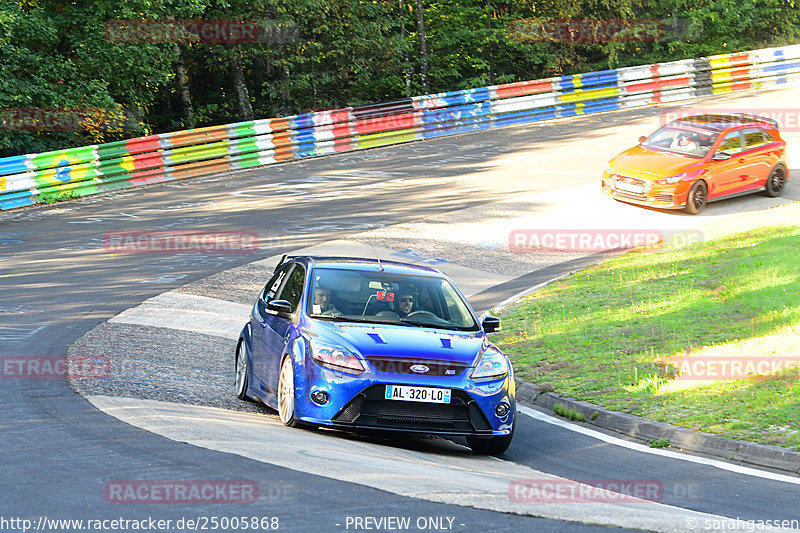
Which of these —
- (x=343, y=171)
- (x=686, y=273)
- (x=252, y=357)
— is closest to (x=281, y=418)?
(x=252, y=357)

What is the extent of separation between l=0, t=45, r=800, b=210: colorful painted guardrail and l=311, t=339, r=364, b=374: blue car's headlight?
16.6 m

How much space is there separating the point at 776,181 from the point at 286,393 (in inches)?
707

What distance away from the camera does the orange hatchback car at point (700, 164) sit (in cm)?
2181

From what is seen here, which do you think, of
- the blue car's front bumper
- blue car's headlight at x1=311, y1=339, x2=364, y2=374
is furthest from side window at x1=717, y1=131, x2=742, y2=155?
blue car's headlight at x1=311, y1=339, x2=364, y2=374

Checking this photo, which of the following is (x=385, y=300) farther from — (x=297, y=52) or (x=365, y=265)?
(x=297, y=52)

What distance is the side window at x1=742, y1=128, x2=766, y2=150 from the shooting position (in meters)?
23.0

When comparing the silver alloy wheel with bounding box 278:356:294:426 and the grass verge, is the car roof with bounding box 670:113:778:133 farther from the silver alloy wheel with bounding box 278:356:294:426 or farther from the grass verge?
the silver alloy wheel with bounding box 278:356:294:426

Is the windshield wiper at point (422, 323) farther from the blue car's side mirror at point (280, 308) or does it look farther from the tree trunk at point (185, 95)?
the tree trunk at point (185, 95)

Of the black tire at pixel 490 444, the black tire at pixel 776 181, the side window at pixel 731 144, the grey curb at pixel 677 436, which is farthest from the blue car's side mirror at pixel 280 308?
the black tire at pixel 776 181

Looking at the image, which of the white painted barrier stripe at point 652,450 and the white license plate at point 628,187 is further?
the white license plate at point 628,187

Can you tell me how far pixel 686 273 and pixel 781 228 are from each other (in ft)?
11.5

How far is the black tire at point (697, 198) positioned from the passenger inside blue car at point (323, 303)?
46.8ft

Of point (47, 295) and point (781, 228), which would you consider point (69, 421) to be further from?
point (781, 228)

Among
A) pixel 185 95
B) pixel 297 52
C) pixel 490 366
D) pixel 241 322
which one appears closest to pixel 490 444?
pixel 490 366
